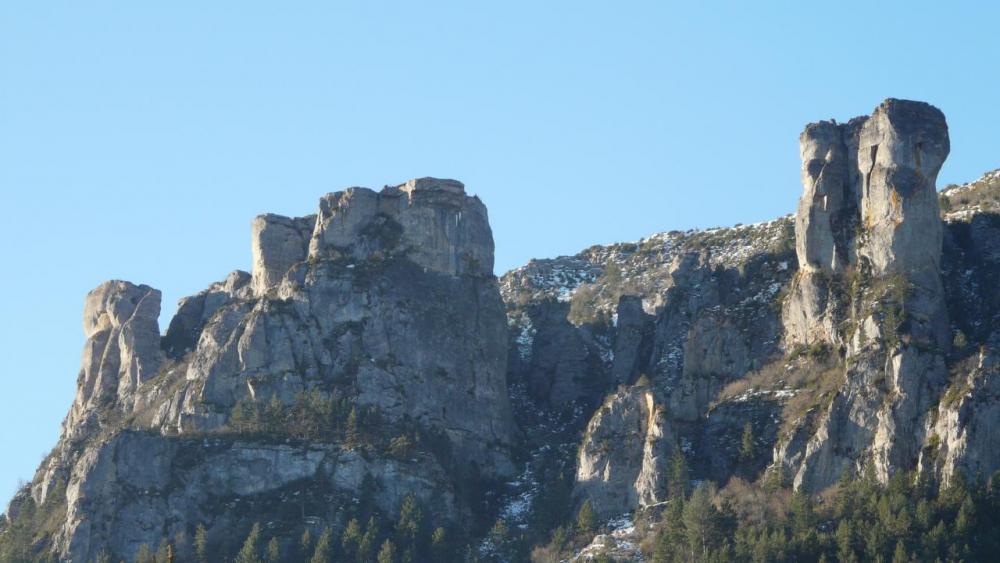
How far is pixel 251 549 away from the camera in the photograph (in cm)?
18388

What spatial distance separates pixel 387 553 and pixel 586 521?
42.9 ft

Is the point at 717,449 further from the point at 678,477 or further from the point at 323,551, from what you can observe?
the point at 323,551

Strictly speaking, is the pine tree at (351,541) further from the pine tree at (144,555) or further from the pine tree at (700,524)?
the pine tree at (700,524)

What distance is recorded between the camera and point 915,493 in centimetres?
17500

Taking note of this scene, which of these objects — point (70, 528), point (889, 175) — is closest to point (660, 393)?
point (889, 175)

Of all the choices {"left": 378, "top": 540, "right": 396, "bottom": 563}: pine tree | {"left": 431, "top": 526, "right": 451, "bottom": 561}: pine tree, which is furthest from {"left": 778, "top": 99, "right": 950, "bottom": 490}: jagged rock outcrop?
{"left": 378, "top": 540, "right": 396, "bottom": 563}: pine tree

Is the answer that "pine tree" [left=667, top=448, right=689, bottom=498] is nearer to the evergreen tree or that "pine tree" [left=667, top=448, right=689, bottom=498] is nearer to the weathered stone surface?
the weathered stone surface

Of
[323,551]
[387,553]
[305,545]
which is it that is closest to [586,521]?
[387,553]

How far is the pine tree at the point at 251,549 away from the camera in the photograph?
18325 centimetres

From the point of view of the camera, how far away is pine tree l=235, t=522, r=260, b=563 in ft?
601

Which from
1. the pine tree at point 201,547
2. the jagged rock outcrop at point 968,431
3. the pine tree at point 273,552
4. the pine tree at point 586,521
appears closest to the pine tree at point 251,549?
the pine tree at point 273,552

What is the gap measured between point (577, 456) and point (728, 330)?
1376cm

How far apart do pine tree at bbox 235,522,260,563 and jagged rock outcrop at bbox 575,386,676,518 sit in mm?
21497

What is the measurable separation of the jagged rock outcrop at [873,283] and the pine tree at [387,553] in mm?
25764
